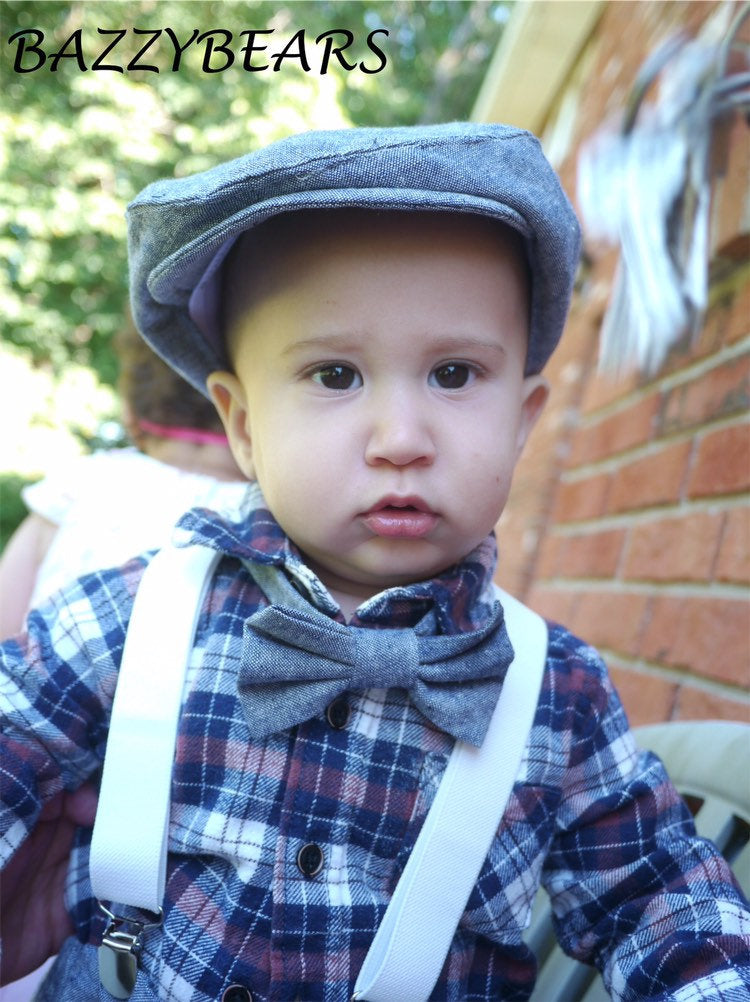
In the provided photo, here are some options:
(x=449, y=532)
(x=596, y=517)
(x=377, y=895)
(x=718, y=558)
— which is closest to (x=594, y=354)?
(x=596, y=517)

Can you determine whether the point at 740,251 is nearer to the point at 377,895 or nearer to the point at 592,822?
the point at 592,822

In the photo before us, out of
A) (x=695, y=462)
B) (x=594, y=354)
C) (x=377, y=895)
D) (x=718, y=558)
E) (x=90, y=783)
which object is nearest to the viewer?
(x=377, y=895)

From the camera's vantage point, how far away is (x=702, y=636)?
1634 millimetres

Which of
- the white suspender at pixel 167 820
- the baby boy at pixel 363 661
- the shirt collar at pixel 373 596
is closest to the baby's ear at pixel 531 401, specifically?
the baby boy at pixel 363 661

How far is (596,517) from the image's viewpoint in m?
2.36

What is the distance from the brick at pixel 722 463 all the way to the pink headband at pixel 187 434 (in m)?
1.08

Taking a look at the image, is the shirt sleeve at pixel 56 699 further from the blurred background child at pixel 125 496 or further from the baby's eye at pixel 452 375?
the blurred background child at pixel 125 496

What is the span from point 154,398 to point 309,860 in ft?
5.22

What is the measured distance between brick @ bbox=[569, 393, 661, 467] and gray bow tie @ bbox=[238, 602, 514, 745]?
3.75 ft

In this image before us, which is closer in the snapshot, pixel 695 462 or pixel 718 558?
pixel 718 558

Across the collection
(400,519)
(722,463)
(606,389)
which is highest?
(606,389)

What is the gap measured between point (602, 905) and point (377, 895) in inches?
11.0

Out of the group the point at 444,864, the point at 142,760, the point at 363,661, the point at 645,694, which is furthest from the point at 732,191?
the point at 142,760

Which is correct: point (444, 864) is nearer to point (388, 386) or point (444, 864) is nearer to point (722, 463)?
point (388, 386)
